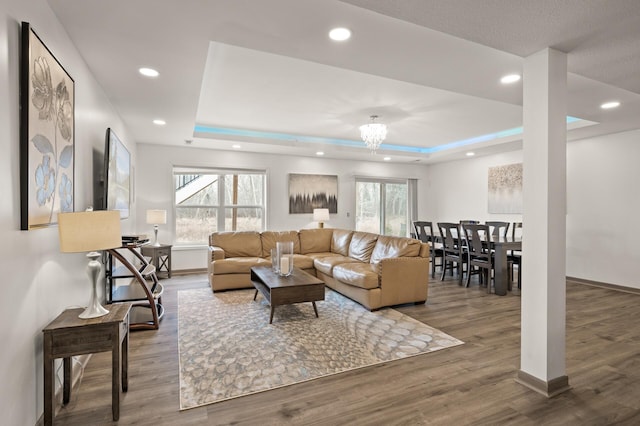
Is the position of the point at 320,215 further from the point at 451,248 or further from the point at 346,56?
the point at 346,56

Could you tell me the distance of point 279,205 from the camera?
7.07 meters

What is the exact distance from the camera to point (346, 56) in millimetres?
2547

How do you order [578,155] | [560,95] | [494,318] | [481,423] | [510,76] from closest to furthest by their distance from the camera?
[481,423]
[560,95]
[510,76]
[494,318]
[578,155]

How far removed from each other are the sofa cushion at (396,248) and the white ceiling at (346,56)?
1823 mm

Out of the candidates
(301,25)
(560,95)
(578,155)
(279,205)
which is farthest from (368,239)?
(578,155)

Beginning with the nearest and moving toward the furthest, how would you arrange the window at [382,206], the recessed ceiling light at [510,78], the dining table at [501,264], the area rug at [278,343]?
the area rug at [278,343], the recessed ceiling light at [510,78], the dining table at [501,264], the window at [382,206]

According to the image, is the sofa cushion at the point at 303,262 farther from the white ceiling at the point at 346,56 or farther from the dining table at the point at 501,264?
the dining table at the point at 501,264

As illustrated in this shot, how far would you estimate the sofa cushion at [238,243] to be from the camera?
17.8 ft

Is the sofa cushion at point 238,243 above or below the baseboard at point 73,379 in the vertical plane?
above

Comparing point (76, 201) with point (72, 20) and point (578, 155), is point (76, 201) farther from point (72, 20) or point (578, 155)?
point (578, 155)

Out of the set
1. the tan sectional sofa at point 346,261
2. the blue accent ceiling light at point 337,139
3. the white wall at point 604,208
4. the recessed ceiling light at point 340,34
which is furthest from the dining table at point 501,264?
the recessed ceiling light at point 340,34

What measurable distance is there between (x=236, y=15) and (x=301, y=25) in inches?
16.1

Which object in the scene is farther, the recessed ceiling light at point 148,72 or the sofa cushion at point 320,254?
the sofa cushion at point 320,254

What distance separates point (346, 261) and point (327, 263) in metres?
0.29
